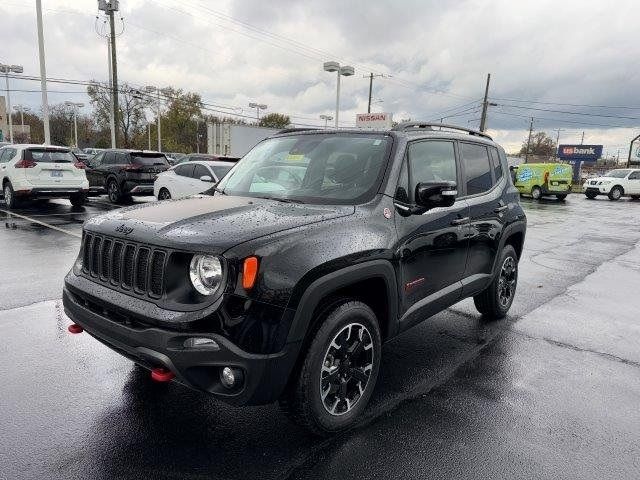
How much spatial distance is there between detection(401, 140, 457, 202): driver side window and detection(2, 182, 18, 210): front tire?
12.4 metres

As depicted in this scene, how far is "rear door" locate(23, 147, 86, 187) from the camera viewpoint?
40.0ft

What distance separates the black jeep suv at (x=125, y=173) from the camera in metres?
14.6

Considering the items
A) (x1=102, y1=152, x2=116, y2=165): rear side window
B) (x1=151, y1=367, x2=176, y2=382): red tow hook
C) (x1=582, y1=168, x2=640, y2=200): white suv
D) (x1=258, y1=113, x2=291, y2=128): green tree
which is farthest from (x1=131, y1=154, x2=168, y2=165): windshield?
(x1=258, y1=113, x2=291, y2=128): green tree

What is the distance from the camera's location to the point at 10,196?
499 inches

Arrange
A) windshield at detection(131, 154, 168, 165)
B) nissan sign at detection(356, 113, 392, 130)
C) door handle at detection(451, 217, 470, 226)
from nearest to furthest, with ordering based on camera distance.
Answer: door handle at detection(451, 217, 470, 226)
windshield at detection(131, 154, 168, 165)
nissan sign at detection(356, 113, 392, 130)

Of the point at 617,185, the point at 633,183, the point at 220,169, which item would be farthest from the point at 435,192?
the point at 633,183

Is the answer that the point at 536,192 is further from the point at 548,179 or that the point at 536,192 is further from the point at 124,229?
the point at 124,229

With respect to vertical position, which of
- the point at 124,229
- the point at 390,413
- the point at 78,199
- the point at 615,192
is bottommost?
the point at 390,413

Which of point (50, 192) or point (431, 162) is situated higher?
point (431, 162)

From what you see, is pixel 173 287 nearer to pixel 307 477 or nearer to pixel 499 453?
pixel 307 477

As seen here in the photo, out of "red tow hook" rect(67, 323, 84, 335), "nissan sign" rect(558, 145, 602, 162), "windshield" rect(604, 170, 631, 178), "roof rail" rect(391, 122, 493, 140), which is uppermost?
"nissan sign" rect(558, 145, 602, 162)

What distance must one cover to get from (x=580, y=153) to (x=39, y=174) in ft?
211

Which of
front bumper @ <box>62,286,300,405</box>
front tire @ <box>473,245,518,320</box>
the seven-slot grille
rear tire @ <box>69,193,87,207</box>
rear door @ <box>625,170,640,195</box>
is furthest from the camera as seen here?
rear door @ <box>625,170,640,195</box>

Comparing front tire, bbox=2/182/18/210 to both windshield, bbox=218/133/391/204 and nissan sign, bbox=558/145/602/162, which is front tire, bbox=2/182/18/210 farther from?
nissan sign, bbox=558/145/602/162
